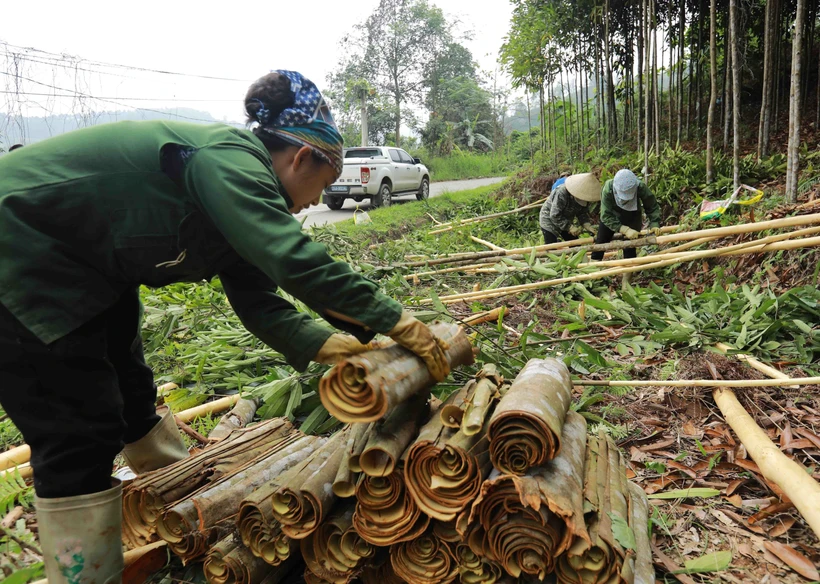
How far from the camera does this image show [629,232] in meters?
6.29

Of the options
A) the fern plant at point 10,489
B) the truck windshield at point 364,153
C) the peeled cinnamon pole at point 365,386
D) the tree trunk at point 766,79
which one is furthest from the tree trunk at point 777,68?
the fern plant at point 10,489

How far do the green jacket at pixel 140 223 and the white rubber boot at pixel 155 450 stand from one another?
0.86 metres

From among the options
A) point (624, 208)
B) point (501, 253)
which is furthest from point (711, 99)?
point (501, 253)

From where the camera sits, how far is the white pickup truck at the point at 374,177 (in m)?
12.7

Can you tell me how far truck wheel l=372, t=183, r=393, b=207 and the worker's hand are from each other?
11635mm

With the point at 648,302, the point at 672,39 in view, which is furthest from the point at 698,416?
the point at 672,39

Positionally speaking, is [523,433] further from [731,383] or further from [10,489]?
[10,489]

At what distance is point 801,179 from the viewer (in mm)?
6465

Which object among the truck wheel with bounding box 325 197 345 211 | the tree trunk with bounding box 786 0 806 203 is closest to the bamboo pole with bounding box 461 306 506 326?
→ the tree trunk with bounding box 786 0 806 203

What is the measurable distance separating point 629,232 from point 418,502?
17.9 feet

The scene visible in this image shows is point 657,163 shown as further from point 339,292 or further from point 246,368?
point 339,292

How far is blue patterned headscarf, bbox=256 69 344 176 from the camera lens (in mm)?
1819

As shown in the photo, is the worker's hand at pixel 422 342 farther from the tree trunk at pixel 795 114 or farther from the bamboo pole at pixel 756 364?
the tree trunk at pixel 795 114

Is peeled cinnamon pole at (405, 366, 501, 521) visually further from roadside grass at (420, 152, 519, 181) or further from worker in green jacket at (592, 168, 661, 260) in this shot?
roadside grass at (420, 152, 519, 181)
